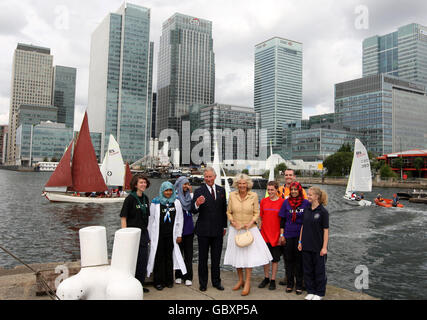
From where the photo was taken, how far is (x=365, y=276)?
10391 millimetres

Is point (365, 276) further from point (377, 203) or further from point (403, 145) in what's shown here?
point (403, 145)

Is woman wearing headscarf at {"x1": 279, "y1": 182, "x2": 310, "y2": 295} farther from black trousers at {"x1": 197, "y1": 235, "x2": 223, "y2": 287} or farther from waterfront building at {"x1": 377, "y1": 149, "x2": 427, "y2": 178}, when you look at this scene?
waterfront building at {"x1": 377, "y1": 149, "x2": 427, "y2": 178}

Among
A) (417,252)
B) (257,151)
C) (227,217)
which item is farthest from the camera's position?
(257,151)

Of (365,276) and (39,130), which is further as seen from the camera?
(39,130)

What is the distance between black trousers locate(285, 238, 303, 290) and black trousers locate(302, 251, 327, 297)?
11.2 inches

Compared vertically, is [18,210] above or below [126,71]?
below

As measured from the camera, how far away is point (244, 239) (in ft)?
17.7

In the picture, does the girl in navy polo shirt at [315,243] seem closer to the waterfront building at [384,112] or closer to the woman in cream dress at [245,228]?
the woman in cream dress at [245,228]

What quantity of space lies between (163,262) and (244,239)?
1.55 meters

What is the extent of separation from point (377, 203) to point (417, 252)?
23.9 m

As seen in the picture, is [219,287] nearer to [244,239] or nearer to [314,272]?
[244,239]

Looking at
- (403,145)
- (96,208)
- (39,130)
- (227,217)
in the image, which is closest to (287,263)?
(227,217)

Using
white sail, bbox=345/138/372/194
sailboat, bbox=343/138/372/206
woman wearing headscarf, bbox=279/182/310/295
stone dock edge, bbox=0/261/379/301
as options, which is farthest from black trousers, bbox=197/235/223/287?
white sail, bbox=345/138/372/194
